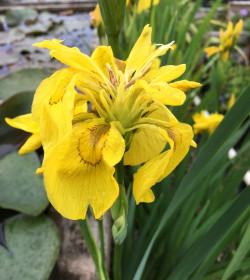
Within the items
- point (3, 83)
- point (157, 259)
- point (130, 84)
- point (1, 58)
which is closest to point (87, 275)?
point (157, 259)

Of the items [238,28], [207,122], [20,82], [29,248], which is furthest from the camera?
[20,82]

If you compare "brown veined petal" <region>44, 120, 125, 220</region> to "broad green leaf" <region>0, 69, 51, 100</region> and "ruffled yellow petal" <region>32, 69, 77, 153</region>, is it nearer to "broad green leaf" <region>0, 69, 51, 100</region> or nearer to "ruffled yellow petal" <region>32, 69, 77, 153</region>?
"ruffled yellow petal" <region>32, 69, 77, 153</region>

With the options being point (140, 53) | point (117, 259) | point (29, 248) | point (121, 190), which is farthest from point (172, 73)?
point (29, 248)

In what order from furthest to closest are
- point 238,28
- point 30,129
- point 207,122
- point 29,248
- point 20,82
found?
point 20,82 < point 238,28 < point 207,122 < point 29,248 < point 30,129

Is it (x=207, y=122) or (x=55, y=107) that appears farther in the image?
(x=207, y=122)

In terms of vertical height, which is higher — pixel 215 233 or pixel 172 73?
pixel 172 73

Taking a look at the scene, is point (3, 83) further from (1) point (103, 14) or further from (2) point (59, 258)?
(1) point (103, 14)

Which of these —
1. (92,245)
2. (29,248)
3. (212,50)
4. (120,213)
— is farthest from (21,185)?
(212,50)

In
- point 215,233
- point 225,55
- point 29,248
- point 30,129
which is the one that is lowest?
point 29,248

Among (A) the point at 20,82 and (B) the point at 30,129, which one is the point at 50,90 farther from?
(A) the point at 20,82

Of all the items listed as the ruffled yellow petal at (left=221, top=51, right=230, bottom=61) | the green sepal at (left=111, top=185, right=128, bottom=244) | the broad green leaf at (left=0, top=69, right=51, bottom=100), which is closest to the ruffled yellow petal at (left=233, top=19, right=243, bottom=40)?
the ruffled yellow petal at (left=221, top=51, right=230, bottom=61)
